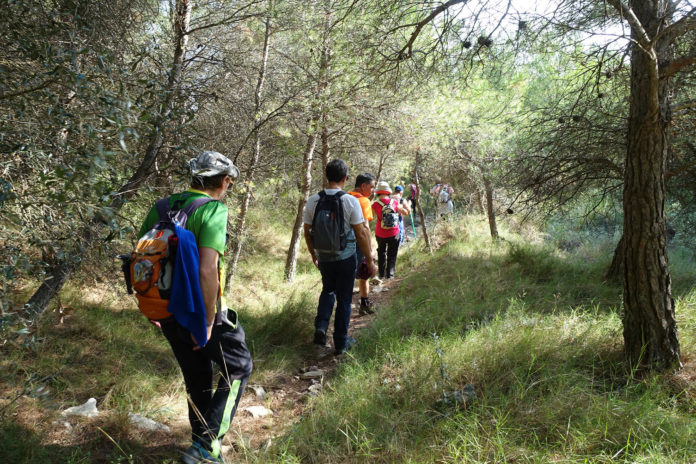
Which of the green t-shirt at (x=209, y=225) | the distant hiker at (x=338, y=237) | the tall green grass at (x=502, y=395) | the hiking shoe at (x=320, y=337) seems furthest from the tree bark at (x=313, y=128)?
the green t-shirt at (x=209, y=225)

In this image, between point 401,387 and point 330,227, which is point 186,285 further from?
point 330,227

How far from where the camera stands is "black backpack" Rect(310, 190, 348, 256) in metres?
3.90

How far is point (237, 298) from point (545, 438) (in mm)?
4876

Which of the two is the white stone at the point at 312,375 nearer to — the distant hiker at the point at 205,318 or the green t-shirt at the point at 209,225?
the distant hiker at the point at 205,318

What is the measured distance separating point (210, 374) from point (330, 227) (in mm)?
1835

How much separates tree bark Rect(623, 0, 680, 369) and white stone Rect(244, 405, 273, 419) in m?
2.96

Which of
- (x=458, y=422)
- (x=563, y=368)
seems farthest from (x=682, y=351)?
(x=458, y=422)

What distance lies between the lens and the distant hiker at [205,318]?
2.09 meters

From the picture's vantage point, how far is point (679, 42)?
379cm

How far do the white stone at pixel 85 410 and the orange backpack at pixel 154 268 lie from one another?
1.39 m

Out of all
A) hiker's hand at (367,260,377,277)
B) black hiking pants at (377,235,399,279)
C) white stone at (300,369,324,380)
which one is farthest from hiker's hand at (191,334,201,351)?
black hiking pants at (377,235,399,279)

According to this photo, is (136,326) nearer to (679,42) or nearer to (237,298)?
(237,298)

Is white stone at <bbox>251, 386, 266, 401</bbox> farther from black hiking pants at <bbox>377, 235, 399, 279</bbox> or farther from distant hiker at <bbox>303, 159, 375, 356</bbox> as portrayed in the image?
black hiking pants at <bbox>377, 235, 399, 279</bbox>

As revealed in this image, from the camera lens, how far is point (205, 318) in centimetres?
213
